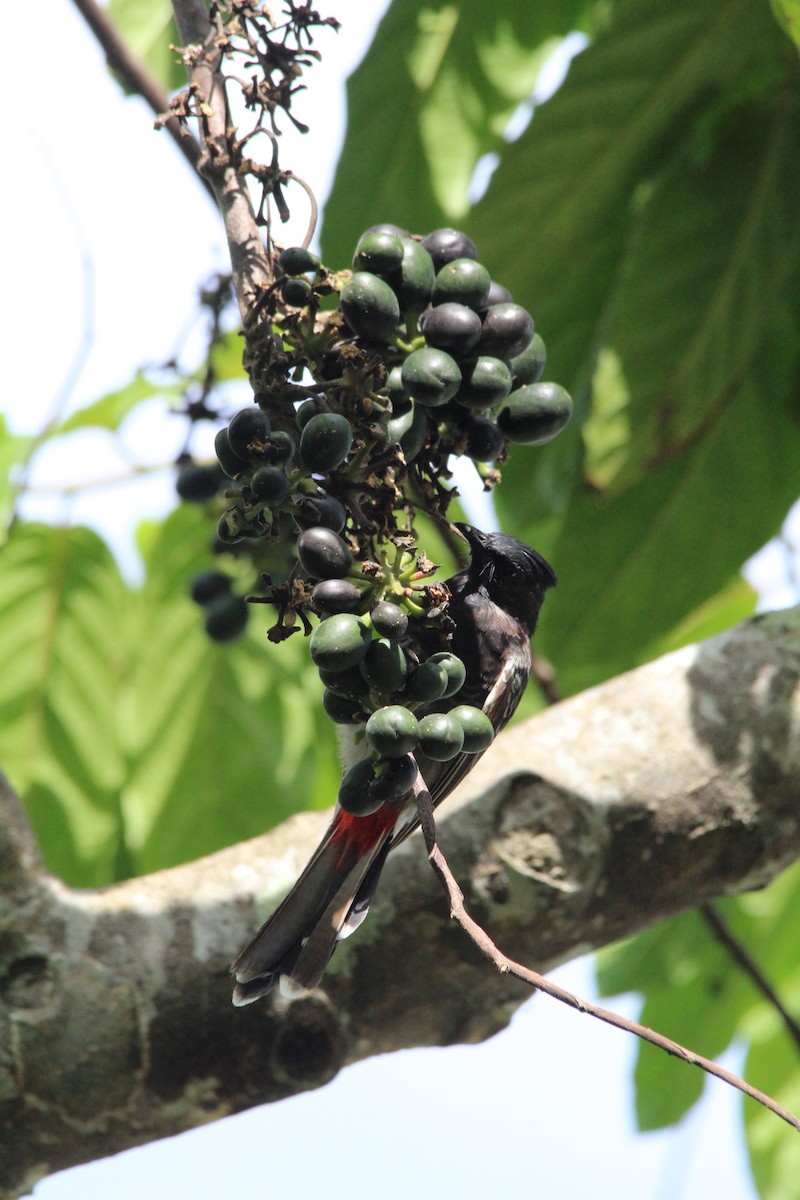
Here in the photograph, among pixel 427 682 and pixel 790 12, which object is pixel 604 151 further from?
pixel 427 682

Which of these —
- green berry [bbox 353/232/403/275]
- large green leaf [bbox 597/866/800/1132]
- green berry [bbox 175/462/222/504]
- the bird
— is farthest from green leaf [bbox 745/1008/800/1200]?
green berry [bbox 353/232/403/275]

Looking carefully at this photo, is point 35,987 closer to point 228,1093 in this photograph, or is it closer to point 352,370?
point 228,1093

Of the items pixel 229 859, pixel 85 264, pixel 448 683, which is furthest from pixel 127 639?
pixel 448 683

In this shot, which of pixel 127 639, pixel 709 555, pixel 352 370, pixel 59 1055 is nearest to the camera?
pixel 352 370

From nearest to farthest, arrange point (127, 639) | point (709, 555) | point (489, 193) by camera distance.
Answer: point (489, 193) < point (709, 555) < point (127, 639)

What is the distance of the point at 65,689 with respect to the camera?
3871mm

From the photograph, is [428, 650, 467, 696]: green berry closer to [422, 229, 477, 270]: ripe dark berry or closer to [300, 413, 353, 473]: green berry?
[300, 413, 353, 473]: green berry

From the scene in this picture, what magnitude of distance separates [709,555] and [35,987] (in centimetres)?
219

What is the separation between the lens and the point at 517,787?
2.81 metres

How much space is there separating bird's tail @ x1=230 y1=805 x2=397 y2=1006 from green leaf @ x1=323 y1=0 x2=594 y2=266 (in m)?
1.69

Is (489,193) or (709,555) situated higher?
(489,193)

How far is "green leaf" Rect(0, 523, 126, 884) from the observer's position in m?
3.73

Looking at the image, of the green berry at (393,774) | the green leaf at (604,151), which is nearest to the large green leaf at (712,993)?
the green leaf at (604,151)

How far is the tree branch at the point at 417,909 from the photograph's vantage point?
2.50 metres
